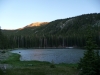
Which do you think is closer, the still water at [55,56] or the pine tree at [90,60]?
the pine tree at [90,60]

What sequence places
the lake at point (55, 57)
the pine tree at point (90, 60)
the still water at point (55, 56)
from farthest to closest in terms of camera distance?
the still water at point (55, 56) → the lake at point (55, 57) → the pine tree at point (90, 60)

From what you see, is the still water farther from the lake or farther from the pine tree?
the pine tree

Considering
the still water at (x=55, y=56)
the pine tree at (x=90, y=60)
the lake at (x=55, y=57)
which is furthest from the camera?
the still water at (x=55, y=56)

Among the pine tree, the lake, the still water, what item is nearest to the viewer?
the pine tree

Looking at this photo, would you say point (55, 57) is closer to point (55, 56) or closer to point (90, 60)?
point (55, 56)

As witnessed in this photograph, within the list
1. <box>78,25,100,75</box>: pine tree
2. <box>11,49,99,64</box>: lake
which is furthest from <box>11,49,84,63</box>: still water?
<box>78,25,100,75</box>: pine tree

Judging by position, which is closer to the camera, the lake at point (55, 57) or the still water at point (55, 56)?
the lake at point (55, 57)

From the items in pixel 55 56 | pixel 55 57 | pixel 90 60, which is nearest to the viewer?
pixel 90 60

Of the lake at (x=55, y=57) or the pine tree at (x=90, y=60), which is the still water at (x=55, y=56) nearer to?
the lake at (x=55, y=57)

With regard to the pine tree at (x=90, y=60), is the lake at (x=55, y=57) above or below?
below

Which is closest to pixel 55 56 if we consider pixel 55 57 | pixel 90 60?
pixel 55 57

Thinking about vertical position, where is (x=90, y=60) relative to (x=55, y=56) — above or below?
above

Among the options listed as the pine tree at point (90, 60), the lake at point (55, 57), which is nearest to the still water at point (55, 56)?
the lake at point (55, 57)

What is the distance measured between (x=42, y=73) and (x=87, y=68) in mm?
10276
